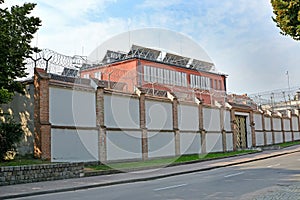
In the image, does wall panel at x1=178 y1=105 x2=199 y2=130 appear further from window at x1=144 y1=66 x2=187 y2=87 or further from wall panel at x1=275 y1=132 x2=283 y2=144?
wall panel at x1=275 y1=132 x2=283 y2=144

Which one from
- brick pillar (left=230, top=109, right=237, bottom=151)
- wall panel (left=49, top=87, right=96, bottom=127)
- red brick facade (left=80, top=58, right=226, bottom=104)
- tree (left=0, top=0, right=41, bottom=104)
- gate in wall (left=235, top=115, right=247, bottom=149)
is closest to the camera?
tree (left=0, top=0, right=41, bottom=104)

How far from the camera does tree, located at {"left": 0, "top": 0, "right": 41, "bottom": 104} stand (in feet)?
57.0

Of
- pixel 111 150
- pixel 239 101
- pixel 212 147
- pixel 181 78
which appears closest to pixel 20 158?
pixel 111 150

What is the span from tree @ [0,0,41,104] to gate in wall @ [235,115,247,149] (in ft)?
90.6

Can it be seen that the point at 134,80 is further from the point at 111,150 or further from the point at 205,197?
the point at 205,197

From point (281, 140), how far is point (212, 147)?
19959mm

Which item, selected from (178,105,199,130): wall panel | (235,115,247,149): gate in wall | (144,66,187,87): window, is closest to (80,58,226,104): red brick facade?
(144,66,187,87): window

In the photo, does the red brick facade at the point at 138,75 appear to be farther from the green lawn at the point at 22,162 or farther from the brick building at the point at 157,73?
the green lawn at the point at 22,162

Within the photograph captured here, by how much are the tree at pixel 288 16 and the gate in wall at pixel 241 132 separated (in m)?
30.7

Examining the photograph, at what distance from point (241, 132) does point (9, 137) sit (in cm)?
2889

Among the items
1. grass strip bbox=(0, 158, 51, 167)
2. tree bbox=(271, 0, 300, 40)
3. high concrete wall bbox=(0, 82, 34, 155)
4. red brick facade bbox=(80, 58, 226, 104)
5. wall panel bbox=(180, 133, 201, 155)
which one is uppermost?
red brick facade bbox=(80, 58, 226, 104)

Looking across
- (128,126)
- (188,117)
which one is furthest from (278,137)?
(128,126)

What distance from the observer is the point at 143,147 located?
27.5 meters

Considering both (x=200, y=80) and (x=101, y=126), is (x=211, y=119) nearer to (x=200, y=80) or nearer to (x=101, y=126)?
(x=200, y=80)
